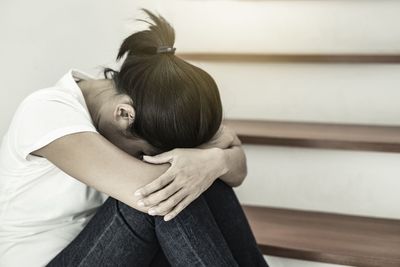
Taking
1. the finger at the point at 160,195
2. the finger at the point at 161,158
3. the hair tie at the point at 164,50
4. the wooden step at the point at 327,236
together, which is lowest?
the wooden step at the point at 327,236

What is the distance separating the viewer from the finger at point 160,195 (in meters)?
1.09

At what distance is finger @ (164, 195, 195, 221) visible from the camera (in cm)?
111

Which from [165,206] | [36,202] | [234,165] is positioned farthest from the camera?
[234,165]

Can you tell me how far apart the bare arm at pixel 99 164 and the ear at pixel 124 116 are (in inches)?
2.8

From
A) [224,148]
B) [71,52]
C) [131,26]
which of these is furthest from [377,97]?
[71,52]

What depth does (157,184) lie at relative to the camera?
112 cm

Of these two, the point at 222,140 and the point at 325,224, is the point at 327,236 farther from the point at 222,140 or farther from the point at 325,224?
the point at 222,140

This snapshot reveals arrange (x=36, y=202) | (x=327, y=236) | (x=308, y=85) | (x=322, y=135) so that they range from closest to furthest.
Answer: (x=36, y=202) < (x=327, y=236) < (x=322, y=135) < (x=308, y=85)

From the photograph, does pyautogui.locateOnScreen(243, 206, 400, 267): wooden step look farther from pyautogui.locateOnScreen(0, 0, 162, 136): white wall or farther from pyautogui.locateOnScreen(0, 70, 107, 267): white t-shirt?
pyautogui.locateOnScreen(0, 0, 162, 136): white wall

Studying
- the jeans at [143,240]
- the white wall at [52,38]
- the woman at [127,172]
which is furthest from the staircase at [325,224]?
the white wall at [52,38]

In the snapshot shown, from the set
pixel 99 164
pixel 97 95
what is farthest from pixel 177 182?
pixel 97 95

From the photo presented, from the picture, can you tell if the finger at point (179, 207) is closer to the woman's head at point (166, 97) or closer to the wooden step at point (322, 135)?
the woman's head at point (166, 97)

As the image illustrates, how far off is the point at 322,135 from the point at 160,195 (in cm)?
61

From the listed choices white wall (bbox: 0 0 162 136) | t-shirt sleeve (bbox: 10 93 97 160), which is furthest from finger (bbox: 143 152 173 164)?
white wall (bbox: 0 0 162 136)
